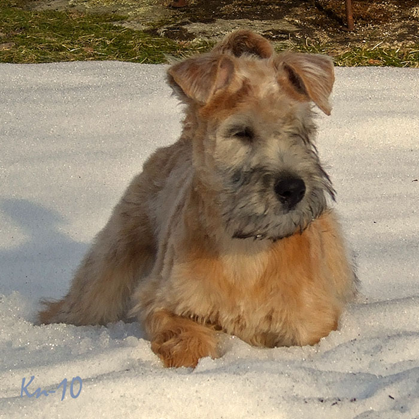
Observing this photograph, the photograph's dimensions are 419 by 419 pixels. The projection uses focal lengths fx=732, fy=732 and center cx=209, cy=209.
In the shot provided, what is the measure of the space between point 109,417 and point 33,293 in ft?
8.95

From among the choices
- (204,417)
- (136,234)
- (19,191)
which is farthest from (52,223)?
(204,417)

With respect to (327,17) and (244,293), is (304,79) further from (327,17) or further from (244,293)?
(327,17)

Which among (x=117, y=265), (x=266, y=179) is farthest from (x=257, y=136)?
(x=117, y=265)

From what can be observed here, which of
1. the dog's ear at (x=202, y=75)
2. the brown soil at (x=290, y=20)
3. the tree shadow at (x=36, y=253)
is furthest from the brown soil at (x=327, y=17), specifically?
the dog's ear at (x=202, y=75)

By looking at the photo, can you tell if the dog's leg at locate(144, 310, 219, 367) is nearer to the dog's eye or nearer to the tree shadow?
the dog's eye

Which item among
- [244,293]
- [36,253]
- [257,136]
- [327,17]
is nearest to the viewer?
[257,136]

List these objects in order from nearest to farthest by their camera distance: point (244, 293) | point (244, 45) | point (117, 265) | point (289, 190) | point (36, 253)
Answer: point (289, 190) → point (244, 293) → point (244, 45) → point (117, 265) → point (36, 253)

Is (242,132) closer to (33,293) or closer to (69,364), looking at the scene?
(69,364)

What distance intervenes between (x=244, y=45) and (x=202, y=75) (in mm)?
668

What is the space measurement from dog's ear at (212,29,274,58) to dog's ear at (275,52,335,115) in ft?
0.81

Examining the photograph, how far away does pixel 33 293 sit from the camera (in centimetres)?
548

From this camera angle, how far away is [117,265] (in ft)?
14.8

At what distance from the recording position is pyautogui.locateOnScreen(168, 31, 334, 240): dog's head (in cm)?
331

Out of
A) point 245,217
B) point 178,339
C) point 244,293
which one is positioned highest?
point 245,217
